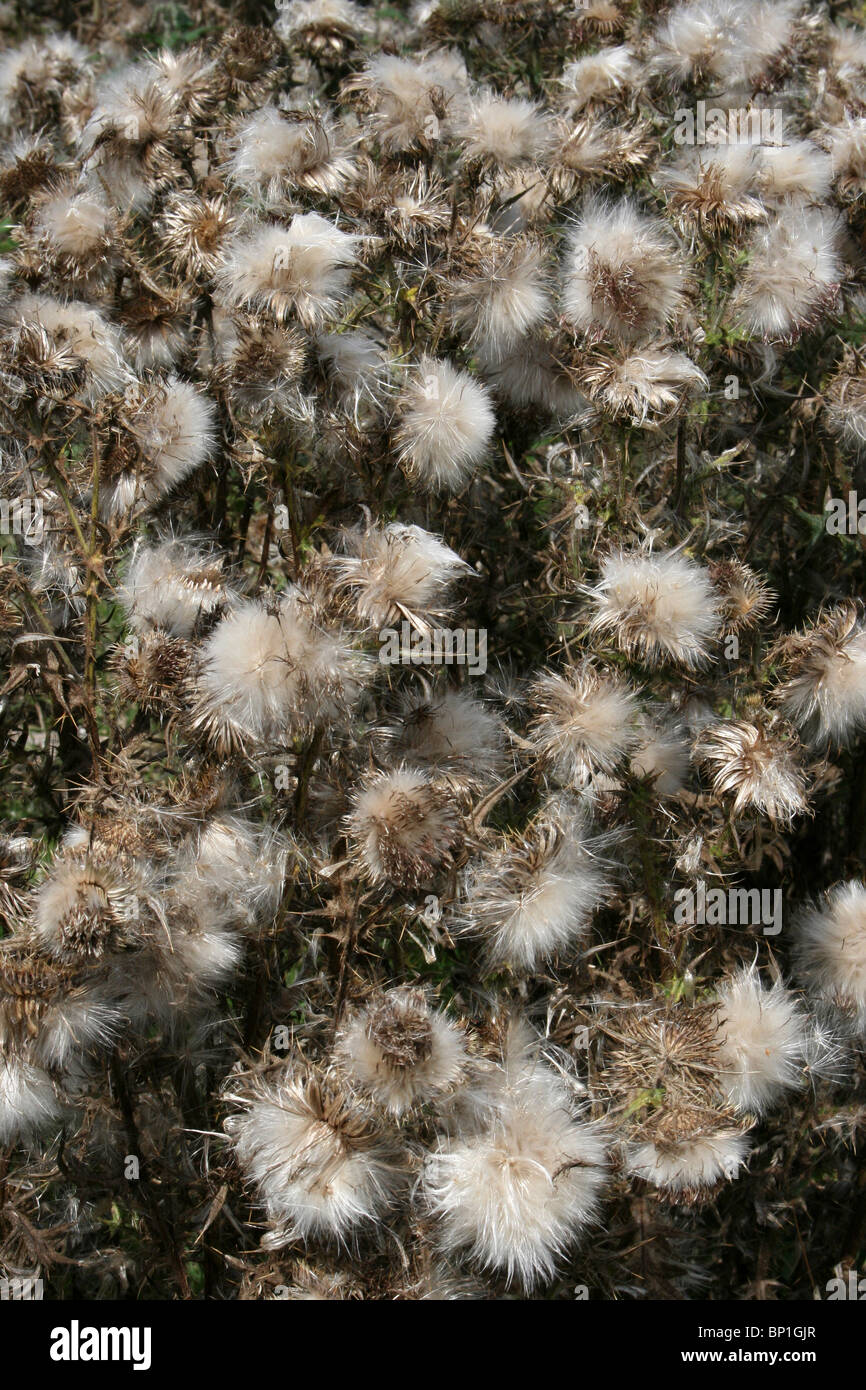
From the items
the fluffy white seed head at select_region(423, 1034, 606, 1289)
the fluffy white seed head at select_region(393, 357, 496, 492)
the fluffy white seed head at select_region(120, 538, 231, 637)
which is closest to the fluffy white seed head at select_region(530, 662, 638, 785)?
the fluffy white seed head at select_region(393, 357, 496, 492)

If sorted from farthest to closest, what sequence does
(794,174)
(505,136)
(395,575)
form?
(505,136)
(794,174)
(395,575)

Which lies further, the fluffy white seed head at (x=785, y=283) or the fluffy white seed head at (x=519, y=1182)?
the fluffy white seed head at (x=785, y=283)

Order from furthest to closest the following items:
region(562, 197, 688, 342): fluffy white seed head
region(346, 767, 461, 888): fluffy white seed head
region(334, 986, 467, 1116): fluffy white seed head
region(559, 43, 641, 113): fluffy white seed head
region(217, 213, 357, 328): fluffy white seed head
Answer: region(559, 43, 641, 113): fluffy white seed head → region(562, 197, 688, 342): fluffy white seed head → region(217, 213, 357, 328): fluffy white seed head → region(346, 767, 461, 888): fluffy white seed head → region(334, 986, 467, 1116): fluffy white seed head

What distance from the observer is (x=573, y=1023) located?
8.99 ft

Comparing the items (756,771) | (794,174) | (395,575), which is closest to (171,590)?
(395,575)

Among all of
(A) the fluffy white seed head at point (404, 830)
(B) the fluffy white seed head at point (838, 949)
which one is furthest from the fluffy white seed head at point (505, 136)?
(B) the fluffy white seed head at point (838, 949)

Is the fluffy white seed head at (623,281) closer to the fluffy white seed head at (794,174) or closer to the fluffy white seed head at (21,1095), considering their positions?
the fluffy white seed head at (794,174)

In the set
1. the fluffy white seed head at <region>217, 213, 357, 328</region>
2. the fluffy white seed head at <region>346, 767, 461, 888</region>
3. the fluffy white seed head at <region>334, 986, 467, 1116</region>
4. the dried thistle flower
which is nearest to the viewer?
the fluffy white seed head at <region>334, 986, 467, 1116</region>

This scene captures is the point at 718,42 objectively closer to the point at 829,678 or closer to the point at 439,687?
the point at 829,678

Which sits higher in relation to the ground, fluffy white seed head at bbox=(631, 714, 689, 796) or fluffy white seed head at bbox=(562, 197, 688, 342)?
fluffy white seed head at bbox=(562, 197, 688, 342)

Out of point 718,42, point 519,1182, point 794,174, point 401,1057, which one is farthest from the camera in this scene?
point 718,42

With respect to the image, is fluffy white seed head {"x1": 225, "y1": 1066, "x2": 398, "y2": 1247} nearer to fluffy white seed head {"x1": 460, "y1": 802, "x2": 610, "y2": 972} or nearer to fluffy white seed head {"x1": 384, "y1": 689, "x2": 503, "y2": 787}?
fluffy white seed head {"x1": 460, "y1": 802, "x2": 610, "y2": 972}

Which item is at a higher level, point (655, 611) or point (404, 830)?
point (655, 611)

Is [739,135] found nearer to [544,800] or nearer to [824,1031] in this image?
[544,800]
